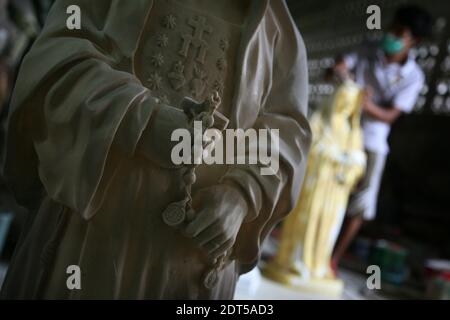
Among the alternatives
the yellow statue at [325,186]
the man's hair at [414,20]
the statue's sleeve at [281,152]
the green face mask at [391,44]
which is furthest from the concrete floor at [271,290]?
the man's hair at [414,20]

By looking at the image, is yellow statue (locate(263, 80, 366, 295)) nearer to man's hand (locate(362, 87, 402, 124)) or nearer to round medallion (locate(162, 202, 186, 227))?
man's hand (locate(362, 87, 402, 124))

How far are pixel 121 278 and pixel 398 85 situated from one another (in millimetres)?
3236

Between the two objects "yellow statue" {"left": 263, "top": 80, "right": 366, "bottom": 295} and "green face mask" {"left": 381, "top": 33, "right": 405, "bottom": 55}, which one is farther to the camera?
"green face mask" {"left": 381, "top": 33, "right": 405, "bottom": 55}

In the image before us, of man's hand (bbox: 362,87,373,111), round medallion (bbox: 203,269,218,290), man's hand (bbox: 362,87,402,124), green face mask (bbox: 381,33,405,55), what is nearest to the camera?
round medallion (bbox: 203,269,218,290)

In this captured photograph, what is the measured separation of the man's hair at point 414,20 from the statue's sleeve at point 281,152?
7.78 ft

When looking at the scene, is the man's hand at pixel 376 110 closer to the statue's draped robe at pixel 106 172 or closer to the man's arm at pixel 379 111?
the man's arm at pixel 379 111

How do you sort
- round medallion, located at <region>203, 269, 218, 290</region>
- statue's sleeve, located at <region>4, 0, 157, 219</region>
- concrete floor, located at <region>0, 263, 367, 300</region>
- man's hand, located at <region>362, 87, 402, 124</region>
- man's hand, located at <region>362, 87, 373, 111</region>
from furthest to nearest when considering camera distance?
1. man's hand, located at <region>362, 87, 402, 124</region>
2. man's hand, located at <region>362, 87, 373, 111</region>
3. concrete floor, located at <region>0, 263, 367, 300</region>
4. round medallion, located at <region>203, 269, 218, 290</region>
5. statue's sleeve, located at <region>4, 0, 157, 219</region>

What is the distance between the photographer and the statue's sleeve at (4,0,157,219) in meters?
0.86

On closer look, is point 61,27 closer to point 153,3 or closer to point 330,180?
point 153,3

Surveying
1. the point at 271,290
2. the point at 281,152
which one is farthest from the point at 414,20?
the point at 281,152

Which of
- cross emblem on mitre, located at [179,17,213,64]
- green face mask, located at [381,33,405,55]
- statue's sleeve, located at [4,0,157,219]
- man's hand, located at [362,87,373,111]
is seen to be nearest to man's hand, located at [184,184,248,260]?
statue's sleeve, located at [4,0,157,219]

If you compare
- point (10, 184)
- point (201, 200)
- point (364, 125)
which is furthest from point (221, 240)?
point (364, 125)

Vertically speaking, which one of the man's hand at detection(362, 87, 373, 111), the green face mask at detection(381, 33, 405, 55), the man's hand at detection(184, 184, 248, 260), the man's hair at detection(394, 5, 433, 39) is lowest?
the man's hand at detection(184, 184, 248, 260)

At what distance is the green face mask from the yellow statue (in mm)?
470
